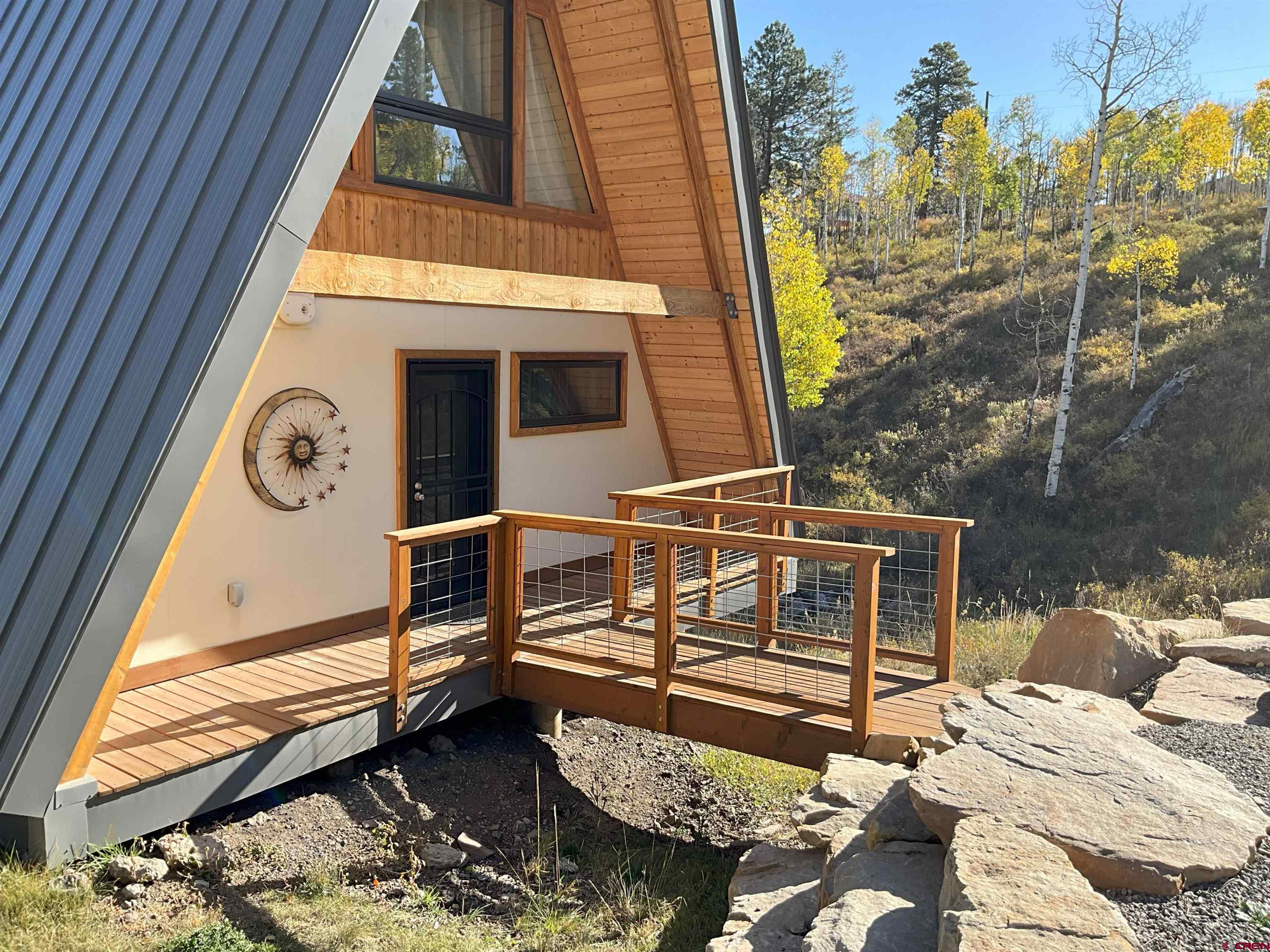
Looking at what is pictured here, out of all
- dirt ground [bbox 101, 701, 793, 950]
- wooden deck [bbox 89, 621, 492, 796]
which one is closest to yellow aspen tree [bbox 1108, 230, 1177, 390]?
dirt ground [bbox 101, 701, 793, 950]

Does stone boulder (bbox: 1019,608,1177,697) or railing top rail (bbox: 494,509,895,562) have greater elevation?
railing top rail (bbox: 494,509,895,562)

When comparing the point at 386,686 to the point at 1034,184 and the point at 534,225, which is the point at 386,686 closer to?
the point at 534,225

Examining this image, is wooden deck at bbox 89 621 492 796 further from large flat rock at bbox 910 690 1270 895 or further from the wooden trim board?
large flat rock at bbox 910 690 1270 895

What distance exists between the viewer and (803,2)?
195ft

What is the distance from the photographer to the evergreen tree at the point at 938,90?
3888 centimetres

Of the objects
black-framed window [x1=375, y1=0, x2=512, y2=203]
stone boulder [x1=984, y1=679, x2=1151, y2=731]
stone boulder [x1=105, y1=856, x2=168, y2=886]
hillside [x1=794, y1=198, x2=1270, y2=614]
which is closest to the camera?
stone boulder [x1=105, y1=856, x2=168, y2=886]

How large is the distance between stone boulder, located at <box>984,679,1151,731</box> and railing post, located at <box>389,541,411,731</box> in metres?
3.28

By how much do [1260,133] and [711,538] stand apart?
1341 inches

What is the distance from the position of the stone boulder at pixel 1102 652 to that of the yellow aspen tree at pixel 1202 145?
28.2 metres

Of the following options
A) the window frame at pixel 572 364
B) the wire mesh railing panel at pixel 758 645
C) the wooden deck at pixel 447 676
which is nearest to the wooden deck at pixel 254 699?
the wooden deck at pixel 447 676

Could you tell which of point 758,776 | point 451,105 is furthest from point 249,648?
point 451,105

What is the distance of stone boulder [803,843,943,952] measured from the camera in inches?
121

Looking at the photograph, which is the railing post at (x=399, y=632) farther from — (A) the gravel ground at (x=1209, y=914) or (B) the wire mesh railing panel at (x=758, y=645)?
(A) the gravel ground at (x=1209, y=914)

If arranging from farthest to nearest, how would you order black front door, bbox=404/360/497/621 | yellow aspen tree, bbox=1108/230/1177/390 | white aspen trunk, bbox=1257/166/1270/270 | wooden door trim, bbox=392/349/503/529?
white aspen trunk, bbox=1257/166/1270/270 < yellow aspen tree, bbox=1108/230/1177/390 < black front door, bbox=404/360/497/621 < wooden door trim, bbox=392/349/503/529
